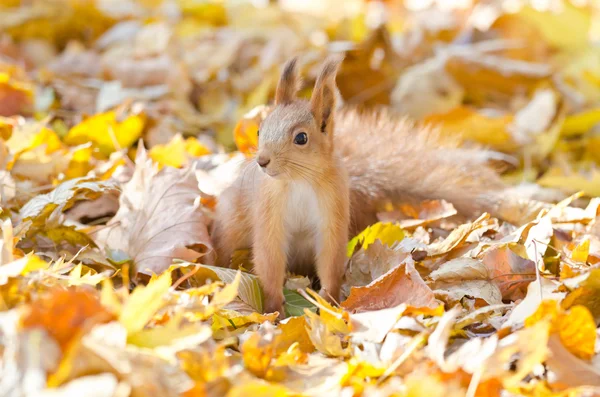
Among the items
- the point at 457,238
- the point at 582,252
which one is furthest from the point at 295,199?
the point at 582,252

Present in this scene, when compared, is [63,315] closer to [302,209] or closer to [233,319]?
[233,319]

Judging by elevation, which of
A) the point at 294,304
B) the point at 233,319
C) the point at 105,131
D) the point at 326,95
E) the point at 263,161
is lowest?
the point at 294,304

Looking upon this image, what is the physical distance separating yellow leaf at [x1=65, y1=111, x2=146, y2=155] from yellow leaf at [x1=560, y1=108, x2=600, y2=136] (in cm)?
154

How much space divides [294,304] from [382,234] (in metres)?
0.28

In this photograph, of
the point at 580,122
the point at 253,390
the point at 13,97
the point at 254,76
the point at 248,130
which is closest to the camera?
the point at 253,390

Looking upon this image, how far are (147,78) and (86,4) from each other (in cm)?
88

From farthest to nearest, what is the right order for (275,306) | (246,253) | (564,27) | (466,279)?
1. (564,27)
2. (246,253)
3. (275,306)
4. (466,279)

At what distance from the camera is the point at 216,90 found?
2.79m

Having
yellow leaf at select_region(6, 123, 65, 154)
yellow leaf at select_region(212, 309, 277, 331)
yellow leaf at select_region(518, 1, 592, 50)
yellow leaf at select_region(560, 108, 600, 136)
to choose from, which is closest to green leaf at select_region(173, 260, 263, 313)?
yellow leaf at select_region(212, 309, 277, 331)

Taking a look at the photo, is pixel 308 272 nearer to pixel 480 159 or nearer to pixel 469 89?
pixel 480 159

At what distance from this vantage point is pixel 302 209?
1.63 m

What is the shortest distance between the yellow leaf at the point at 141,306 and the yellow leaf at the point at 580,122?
1945 millimetres

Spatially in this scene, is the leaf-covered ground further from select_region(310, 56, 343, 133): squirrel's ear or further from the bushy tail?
select_region(310, 56, 343, 133): squirrel's ear

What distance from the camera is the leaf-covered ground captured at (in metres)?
0.98
